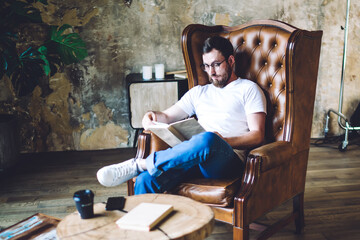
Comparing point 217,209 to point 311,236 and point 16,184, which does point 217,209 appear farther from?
point 16,184

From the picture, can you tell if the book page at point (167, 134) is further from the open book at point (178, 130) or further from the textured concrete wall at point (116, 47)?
the textured concrete wall at point (116, 47)

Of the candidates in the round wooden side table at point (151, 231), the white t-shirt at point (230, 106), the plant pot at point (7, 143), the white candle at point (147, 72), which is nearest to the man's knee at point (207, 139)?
the round wooden side table at point (151, 231)

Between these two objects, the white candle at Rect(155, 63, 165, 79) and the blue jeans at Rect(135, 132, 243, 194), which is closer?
the blue jeans at Rect(135, 132, 243, 194)

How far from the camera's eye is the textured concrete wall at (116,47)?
3.41 m

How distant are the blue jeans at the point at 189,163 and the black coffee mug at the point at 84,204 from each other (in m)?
0.42

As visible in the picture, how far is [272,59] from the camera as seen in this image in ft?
6.50

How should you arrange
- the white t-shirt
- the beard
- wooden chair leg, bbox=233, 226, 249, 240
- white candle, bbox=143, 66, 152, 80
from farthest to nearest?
white candle, bbox=143, 66, 152, 80, the beard, the white t-shirt, wooden chair leg, bbox=233, 226, 249, 240

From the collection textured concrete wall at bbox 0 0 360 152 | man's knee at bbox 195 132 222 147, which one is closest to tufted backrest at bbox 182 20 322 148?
man's knee at bbox 195 132 222 147

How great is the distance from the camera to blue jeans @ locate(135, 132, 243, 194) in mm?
1539

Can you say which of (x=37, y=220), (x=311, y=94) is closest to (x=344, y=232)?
(x=311, y=94)

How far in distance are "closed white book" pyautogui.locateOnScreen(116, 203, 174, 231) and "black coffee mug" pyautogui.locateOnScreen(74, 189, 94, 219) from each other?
0.13m

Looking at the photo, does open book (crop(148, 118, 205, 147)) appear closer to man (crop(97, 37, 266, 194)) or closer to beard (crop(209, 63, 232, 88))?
man (crop(97, 37, 266, 194))

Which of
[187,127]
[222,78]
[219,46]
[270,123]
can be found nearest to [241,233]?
[187,127]

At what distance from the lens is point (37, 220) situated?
1.61 meters
